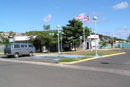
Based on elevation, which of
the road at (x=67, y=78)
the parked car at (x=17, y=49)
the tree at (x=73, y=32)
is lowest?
the road at (x=67, y=78)

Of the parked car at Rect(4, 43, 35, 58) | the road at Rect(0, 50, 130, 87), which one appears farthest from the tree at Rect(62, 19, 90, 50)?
the road at Rect(0, 50, 130, 87)

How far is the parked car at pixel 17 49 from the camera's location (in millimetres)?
23359

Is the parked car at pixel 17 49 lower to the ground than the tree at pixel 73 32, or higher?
lower

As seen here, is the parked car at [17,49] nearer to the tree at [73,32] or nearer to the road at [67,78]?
the tree at [73,32]

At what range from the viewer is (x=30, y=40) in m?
35.1

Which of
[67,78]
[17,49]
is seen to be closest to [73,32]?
[17,49]

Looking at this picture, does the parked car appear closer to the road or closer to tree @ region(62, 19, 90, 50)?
tree @ region(62, 19, 90, 50)

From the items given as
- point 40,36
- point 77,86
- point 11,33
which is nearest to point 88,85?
point 77,86

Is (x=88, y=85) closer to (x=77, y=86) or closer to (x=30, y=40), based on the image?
(x=77, y=86)

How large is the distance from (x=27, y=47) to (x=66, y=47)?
1383 cm

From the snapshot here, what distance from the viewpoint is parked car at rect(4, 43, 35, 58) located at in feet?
76.6

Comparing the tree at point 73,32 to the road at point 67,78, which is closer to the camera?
the road at point 67,78

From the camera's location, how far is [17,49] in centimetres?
2391

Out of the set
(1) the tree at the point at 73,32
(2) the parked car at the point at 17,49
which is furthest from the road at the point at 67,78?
(1) the tree at the point at 73,32
